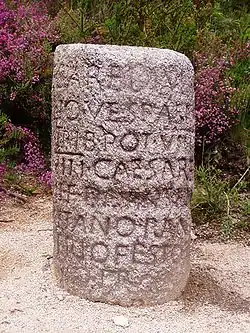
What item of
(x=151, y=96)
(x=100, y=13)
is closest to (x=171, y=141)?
(x=151, y=96)

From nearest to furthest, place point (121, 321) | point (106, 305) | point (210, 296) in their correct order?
point (121, 321)
point (106, 305)
point (210, 296)

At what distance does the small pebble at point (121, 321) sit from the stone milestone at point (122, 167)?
0.48ft

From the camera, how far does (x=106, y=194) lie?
135 inches

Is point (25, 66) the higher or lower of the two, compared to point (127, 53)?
lower

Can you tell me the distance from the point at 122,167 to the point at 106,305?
26.5 inches

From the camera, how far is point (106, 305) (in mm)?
3504

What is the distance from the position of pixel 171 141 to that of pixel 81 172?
45cm

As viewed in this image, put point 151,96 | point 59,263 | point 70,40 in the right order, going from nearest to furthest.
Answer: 1. point 151,96
2. point 59,263
3. point 70,40

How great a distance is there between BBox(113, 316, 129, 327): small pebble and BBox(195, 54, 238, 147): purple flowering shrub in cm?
293

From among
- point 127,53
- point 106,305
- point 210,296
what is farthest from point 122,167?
point 210,296

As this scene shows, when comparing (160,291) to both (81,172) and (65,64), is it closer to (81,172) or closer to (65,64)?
(81,172)

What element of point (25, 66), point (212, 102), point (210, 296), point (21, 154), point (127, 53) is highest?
point (127, 53)

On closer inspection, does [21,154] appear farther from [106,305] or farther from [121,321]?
[121,321]

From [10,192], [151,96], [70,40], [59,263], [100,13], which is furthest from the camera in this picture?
[100,13]
